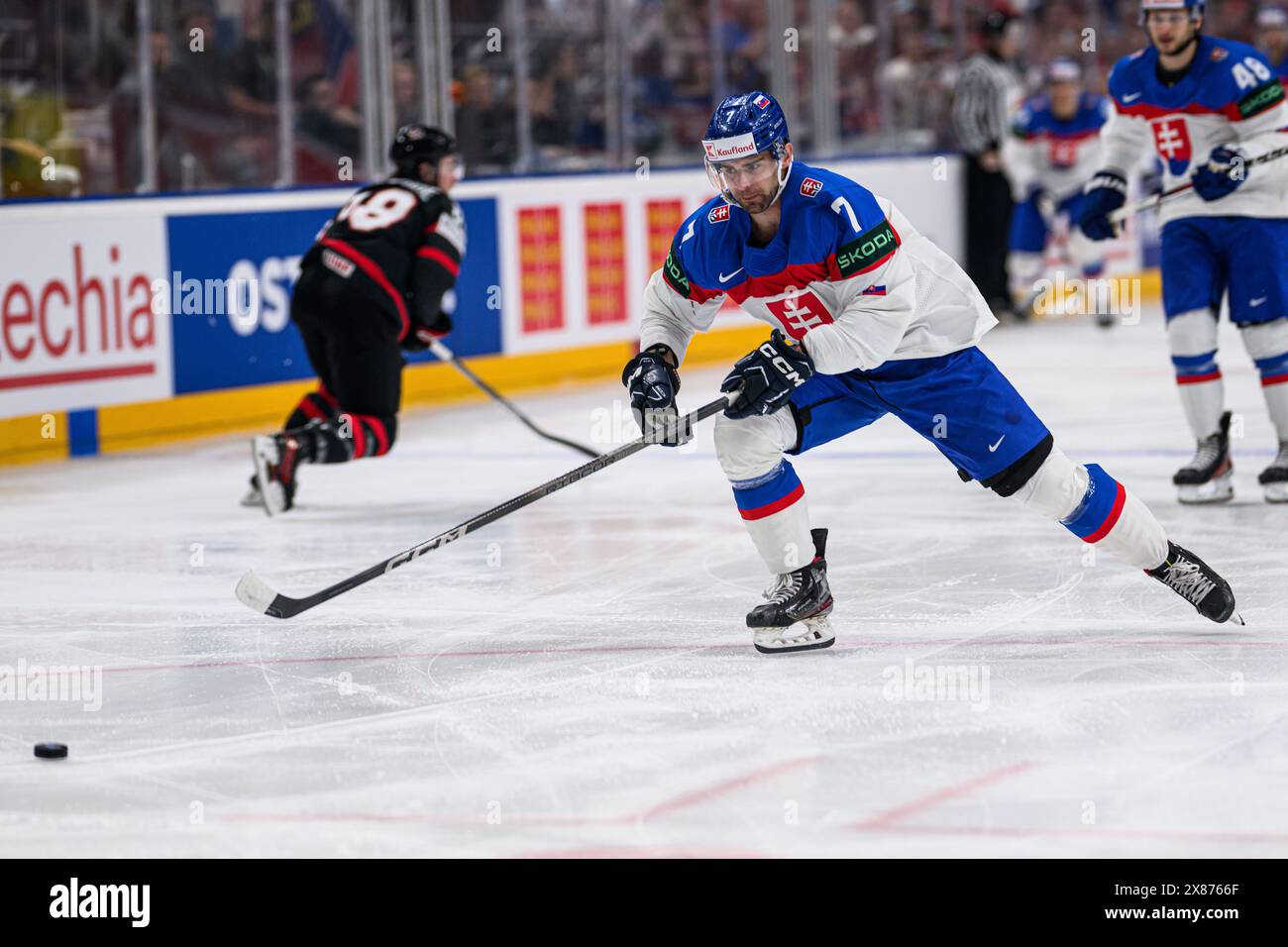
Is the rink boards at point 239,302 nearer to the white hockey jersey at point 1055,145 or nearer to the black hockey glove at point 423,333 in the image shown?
the black hockey glove at point 423,333

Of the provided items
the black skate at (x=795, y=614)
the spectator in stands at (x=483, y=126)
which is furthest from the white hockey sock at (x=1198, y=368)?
the spectator in stands at (x=483, y=126)

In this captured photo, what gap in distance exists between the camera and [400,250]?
236 inches

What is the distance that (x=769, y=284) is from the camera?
379cm

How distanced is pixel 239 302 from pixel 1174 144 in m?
3.77

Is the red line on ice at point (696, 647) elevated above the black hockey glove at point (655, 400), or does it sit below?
below

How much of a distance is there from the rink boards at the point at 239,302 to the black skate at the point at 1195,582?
170 inches

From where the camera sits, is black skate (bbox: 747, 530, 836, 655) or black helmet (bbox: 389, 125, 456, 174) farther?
black helmet (bbox: 389, 125, 456, 174)

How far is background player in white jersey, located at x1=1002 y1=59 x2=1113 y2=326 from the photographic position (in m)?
11.1

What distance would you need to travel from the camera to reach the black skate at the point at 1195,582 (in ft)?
12.8

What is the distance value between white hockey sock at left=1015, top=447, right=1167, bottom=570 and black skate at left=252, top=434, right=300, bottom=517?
2.53 metres

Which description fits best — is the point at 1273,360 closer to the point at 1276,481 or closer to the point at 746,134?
the point at 1276,481

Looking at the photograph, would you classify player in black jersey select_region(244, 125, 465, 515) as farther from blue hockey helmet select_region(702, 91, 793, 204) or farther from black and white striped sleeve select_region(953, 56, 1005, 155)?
black and white striped sleeve select_region(953, 56, 1005, 155)

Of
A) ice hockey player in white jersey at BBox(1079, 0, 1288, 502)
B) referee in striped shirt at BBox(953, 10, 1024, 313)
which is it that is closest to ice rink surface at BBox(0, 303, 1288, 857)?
ice hockey player in white jersey at BBox(1079, 0, 1288, 502)

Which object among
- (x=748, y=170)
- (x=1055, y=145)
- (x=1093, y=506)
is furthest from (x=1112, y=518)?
(x=1055, y=145)
